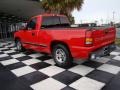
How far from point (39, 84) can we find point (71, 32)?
147 centimetres

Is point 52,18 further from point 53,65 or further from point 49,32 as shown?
point 53,65

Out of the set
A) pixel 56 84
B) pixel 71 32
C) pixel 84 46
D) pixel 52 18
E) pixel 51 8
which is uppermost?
pixel 51 8

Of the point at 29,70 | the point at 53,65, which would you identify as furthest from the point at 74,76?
the point at 29,70

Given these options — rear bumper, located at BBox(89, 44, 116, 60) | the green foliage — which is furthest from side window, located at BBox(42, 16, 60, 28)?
the green foliage

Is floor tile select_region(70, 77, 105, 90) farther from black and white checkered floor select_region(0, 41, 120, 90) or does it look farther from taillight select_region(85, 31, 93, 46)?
taillight select_region(85, 31, 93, 46)

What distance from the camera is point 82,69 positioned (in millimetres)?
3758

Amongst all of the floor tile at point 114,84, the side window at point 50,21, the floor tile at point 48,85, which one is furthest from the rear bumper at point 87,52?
the side window at point 50,21

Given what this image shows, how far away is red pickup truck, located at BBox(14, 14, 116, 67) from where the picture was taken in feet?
10.5

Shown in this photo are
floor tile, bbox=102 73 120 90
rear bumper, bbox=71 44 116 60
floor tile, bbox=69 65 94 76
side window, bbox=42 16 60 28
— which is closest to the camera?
floor tile, bbox=102 73 120 90

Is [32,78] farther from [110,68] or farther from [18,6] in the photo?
[18,6]

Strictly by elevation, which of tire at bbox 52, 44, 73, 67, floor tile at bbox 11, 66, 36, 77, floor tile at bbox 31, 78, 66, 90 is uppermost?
tire at bbox 52, 44, 73, 67

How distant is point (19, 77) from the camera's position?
3357 mm

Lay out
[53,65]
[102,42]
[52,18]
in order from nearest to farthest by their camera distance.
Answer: [102,42], [53,65], [52,18]

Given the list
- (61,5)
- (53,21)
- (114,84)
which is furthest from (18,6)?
(114,84)
